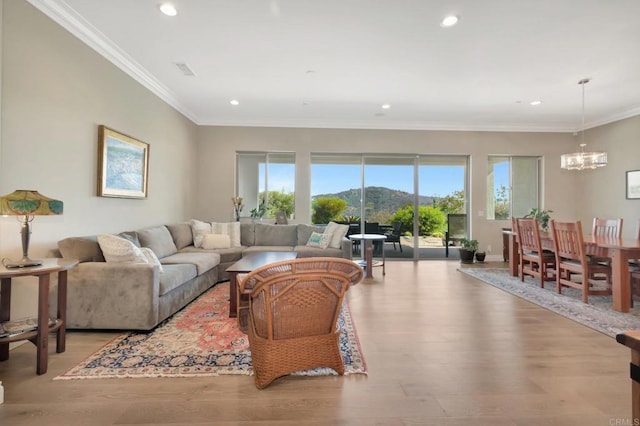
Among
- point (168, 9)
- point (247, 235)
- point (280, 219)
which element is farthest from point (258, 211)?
point (168, 9)

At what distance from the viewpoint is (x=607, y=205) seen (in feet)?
20.2

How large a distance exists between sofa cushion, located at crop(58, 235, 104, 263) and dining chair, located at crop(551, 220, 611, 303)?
5.40m

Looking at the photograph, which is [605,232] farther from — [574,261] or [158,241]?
[158,241]

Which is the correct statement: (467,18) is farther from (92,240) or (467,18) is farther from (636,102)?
(636,102)

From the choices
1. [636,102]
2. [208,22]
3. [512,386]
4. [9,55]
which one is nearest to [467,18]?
[208,22]

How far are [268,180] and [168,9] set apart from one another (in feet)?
13.3

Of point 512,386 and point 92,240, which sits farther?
point 92,240

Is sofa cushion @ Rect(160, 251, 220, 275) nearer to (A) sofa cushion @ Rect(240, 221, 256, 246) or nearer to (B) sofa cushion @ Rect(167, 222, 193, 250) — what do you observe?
(B) sofa cushion @ Rect(167, 222, 193, 250)

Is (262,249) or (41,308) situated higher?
(262,249)

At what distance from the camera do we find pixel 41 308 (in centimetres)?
203

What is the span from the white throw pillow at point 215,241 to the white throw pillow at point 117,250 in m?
2.06

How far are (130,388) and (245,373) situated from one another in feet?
2.33

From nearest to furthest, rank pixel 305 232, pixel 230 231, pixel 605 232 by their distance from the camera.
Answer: pixel 605 232 < pixel 230 231 < pixel 305 232

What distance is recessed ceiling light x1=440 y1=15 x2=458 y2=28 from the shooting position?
9.82ft
